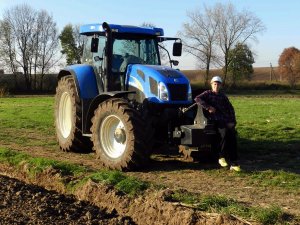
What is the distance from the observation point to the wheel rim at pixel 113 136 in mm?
8273

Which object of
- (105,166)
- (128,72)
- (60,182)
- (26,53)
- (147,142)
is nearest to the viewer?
(60,182)

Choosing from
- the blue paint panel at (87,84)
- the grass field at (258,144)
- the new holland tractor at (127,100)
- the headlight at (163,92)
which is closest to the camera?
the grass field at (258,144)

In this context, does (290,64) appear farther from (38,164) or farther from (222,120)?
(38,164)

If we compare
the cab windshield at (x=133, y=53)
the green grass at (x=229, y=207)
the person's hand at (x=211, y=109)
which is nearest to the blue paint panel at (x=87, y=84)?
the cab windshield at (x=133, y=53)

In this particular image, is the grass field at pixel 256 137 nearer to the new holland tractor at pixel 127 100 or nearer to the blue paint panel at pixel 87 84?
the new holland tractor at pixel 127 100

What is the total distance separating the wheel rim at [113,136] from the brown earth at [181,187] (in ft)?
1.26

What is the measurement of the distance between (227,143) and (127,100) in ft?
6.18

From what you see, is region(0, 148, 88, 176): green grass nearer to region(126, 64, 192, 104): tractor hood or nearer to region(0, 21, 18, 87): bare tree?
region(126, 64, 192, 104): tractor hood

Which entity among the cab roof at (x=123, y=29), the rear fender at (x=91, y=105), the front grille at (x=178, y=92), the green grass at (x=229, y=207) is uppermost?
the cab roof at (x=123, y=29)

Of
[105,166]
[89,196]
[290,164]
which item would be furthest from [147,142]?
[290,164]

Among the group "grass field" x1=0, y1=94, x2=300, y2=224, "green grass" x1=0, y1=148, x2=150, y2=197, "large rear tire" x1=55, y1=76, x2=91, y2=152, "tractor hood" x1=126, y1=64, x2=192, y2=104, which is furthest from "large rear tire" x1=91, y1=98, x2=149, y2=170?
"grass field" x1=0, y1=94, x2=300, y2=224

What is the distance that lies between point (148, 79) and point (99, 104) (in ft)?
3.42

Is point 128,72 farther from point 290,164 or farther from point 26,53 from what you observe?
point 26,53

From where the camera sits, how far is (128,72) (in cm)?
896
